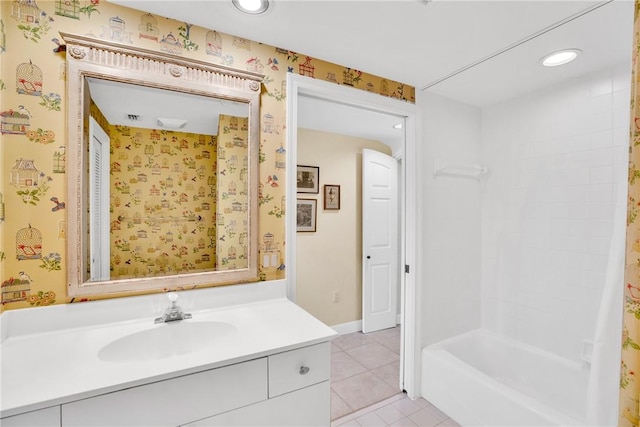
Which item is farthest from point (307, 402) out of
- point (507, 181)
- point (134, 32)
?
point (507, 181)

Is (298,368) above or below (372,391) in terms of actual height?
above

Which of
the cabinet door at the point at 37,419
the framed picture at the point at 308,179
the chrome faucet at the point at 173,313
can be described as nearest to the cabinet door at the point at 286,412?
the cabinet door at the point at 37,419

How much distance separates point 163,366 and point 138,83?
3.89ft

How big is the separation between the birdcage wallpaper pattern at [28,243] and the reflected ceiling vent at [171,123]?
66 cm

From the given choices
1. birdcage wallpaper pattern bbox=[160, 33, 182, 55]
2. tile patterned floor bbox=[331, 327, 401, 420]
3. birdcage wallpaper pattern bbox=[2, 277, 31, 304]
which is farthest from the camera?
tile patterned floor bbox=[331, 327, 401, 420]

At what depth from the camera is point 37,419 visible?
30.9 inches

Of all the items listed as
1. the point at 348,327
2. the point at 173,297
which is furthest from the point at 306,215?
the point at 173,297

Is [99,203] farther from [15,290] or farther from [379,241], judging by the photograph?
[379,241]

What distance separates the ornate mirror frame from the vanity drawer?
545 millimetres

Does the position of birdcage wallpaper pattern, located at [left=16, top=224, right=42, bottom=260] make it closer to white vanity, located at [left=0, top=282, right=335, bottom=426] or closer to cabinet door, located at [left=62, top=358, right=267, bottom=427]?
white vanity, located at [left=0, top=282, right=335, bottom=426]

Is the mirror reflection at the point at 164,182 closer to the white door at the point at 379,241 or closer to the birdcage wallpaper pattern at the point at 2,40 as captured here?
the birdcage wallpaper pattern at the point at 2,40

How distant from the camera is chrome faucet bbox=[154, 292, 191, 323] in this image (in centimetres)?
130

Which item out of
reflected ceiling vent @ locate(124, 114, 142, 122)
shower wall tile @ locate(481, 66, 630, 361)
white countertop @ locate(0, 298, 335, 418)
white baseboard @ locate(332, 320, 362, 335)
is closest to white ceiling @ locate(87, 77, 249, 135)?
reflected ceiling vent @ locate(124, 114, 142, 122)

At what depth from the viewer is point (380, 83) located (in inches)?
78.7
